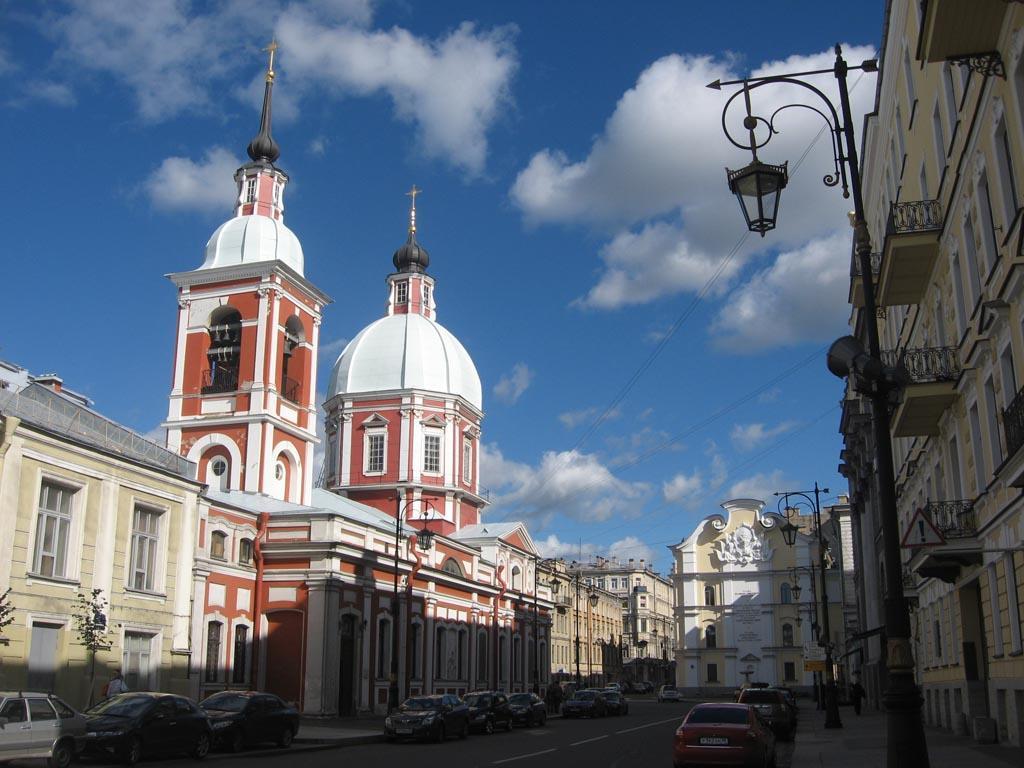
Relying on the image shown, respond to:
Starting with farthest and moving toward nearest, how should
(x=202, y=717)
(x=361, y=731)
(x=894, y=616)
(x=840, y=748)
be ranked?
(x=361, y=731) → (x=840, y=748) → (x=202, y=717) → (x=894, y=616)

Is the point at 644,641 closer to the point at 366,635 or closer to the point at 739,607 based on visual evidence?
the point at 739,607

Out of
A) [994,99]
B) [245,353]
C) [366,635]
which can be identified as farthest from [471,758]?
[245,353]

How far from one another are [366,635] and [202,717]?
1951 centimetres

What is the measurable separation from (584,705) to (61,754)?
3022cm

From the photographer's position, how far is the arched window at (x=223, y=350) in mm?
44344

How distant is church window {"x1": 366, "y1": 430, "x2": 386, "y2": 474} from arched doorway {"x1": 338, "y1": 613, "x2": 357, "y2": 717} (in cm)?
1952

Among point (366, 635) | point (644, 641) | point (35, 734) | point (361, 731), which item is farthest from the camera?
point (644, 641)

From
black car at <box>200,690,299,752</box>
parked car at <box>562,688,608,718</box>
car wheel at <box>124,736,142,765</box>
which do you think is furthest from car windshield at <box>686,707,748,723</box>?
parked car at <box>562,688,608,718</box>

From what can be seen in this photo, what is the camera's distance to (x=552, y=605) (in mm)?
69188

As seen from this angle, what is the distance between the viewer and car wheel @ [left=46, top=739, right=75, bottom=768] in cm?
1644

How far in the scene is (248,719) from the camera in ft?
75.9

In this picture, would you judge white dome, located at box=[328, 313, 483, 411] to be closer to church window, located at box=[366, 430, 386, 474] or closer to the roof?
church window, located at box=[366, 430, 386, 474]

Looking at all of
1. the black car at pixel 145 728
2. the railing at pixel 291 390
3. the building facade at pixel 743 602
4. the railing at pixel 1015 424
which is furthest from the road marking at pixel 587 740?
the building facade at pixel 743 602

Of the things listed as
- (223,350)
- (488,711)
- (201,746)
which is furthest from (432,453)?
(201,746)
